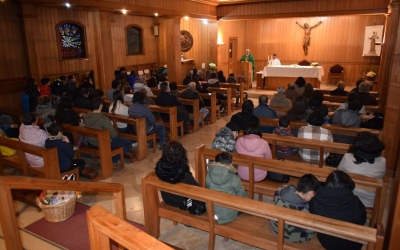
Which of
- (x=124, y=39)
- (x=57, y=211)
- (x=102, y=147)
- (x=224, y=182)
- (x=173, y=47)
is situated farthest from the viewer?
(x=124, y=39)

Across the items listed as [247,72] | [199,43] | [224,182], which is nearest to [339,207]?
[224,182]

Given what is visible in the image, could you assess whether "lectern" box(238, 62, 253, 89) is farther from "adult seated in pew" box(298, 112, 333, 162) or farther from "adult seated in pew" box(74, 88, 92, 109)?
"adult seated in pew" box(298, 112, 333, 162)

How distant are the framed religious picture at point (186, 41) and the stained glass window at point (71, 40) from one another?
15.6 feet

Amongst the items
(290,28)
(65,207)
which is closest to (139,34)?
(290,28)

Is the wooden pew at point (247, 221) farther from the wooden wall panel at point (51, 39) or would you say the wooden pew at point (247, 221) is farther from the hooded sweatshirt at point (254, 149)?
the wooden wall panel at point (51, 39)

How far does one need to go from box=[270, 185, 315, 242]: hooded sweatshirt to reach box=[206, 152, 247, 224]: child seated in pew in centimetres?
48

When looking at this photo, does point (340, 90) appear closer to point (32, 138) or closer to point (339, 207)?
point (339, 207)

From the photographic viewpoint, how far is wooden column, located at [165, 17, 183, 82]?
35.4 ft

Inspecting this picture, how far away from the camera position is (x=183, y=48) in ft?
47.5

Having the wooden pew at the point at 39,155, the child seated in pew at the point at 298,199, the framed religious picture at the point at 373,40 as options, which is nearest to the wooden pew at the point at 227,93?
the wooden pew at the point at 39,155

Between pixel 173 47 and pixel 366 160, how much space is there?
8576 mm

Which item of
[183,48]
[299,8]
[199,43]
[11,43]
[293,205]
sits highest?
[299,8]

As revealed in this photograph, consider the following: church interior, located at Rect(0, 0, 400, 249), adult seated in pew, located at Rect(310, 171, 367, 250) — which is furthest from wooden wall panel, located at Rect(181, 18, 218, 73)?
adult seated in pew, located at Rect(310, 171, 367, 250)

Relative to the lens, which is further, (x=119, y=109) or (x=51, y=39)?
(x=51, y=39)
